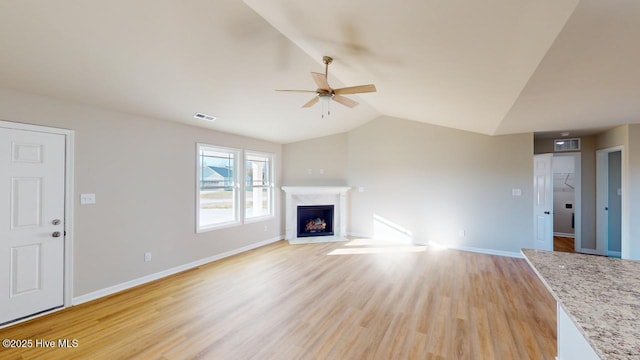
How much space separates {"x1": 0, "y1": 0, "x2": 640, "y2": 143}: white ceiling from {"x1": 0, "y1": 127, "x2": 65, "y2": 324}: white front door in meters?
0.65

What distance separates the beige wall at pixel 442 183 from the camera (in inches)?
189

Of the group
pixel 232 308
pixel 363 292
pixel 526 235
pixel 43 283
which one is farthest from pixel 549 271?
pixel 43 283

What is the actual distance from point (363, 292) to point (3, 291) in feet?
12.8

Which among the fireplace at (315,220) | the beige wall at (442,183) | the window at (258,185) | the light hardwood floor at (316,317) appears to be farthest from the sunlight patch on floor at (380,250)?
the window at (258,185)

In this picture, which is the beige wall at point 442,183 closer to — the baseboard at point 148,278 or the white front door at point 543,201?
the white front door at point 543,201

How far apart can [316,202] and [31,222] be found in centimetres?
477

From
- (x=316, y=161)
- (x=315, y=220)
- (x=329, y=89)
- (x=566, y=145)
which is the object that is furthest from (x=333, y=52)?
(x=566, y=145)

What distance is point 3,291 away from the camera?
2564 millimetres

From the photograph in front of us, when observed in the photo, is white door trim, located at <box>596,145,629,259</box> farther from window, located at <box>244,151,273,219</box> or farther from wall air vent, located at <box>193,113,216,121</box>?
wall air vent, located at <box>193,113,216,121</box>

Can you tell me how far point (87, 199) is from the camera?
3.11m

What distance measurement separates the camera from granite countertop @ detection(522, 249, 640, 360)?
0.88 metres

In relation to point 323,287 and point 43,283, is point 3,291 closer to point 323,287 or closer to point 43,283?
point 43,283

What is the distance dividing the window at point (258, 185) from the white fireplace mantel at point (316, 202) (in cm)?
44

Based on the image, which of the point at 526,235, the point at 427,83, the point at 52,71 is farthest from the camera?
the point at 526,235
